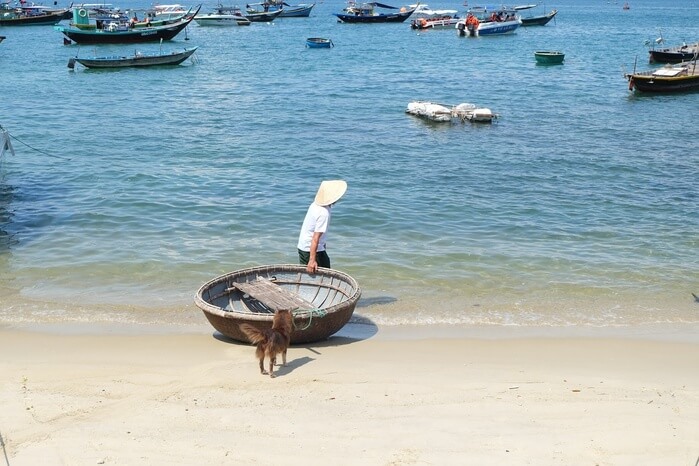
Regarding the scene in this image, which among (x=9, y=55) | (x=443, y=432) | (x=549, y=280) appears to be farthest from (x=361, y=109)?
(x=9, y=55)

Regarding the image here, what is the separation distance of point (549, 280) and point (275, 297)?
4.46 m

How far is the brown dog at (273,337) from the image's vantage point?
7.39 meters

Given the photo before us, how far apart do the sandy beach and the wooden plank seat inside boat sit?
1.50 feet

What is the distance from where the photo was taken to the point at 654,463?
5.94 metres

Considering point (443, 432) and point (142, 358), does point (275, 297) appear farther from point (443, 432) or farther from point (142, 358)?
point (443, 432)

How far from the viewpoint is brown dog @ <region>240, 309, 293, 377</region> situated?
7.39 metres

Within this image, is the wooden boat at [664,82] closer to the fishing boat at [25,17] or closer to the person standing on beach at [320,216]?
the person standing on beach at [320,216]

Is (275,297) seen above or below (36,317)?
above

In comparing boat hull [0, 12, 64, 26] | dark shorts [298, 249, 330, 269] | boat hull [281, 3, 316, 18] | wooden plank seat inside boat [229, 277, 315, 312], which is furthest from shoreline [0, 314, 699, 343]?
boat hull [281, 3, 316, 18]

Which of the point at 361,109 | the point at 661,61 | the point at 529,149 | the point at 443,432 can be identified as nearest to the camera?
the point at 443,432

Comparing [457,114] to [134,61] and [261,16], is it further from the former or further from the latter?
[261,16]

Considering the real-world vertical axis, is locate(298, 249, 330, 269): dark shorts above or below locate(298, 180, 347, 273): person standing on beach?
below

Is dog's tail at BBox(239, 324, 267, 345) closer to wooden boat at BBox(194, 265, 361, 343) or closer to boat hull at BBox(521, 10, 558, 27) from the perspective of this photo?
wooden boat at BBox(194, 265, 361, 343)

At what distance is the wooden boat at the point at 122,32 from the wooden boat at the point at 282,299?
44.4 meters
